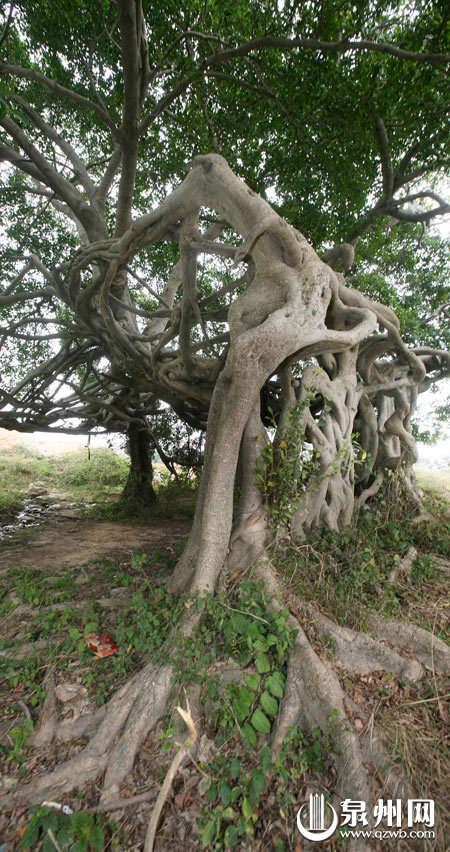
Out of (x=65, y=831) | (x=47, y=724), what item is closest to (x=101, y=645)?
(x=47, y=724)

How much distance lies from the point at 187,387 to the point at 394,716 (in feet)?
12.3

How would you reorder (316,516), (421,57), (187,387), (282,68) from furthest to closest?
(187,387) < (282,68) < (316,516) < (421,57)

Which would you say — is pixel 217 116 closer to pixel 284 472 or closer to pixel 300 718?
pixel 284 472

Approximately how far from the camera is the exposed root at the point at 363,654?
2.14 meters

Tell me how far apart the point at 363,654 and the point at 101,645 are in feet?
5.81

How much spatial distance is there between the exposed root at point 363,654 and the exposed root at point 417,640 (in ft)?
0.37

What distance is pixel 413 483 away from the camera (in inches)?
176

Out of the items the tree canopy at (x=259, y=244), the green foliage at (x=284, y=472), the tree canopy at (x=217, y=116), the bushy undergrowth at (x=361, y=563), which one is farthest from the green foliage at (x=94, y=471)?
the bushy undergrowth at (x=361, y=563)

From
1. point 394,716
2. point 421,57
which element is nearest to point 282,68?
point 421,57

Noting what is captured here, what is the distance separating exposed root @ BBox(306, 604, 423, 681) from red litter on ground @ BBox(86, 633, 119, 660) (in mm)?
1437

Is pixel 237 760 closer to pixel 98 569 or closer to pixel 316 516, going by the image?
pixel 316 516

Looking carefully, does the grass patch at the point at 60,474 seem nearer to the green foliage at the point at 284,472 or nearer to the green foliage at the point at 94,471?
the green foliage at the point at 94,471

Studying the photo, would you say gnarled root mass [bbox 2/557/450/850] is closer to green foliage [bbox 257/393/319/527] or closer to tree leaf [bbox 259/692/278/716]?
tree leaf [bbox 259/692/278/716]

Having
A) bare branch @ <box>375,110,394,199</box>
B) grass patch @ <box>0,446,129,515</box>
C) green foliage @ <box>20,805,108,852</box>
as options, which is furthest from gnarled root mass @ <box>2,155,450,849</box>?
grass patch @ <box>0,446,129,515</box>
